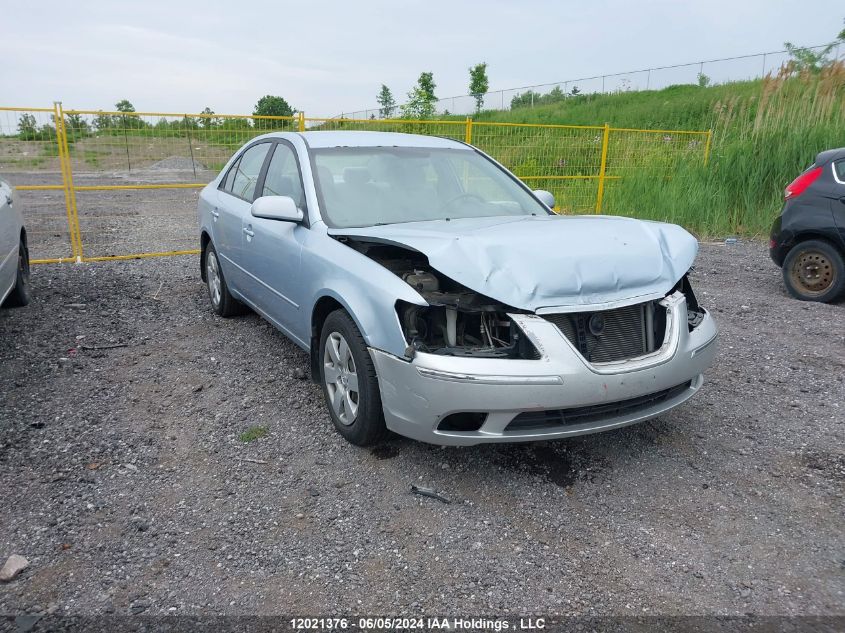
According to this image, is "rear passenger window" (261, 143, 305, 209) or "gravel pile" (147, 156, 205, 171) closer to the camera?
"rear passenger window" (261, 143, 305, 209)

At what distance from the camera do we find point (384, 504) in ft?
9.77

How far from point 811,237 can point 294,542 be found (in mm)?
6369

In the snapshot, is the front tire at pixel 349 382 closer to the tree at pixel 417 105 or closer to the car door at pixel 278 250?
the car door at pixel 278 250

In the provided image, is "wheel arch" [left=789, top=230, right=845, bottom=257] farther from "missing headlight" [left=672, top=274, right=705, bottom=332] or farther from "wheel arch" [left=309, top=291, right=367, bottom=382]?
"wheel arch" [left=309, top=291, right=367, bottom=382]

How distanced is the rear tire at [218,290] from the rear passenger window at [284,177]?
1.27 m

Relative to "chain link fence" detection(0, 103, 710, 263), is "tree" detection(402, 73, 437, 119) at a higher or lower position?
Result: higher

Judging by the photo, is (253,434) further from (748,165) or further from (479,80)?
(479,80)

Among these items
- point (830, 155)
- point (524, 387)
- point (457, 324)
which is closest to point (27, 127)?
point (457, 324)

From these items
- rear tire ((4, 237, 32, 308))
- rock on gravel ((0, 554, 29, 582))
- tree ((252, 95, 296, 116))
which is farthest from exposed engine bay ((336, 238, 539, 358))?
tree ((252, 95, 296, 116))

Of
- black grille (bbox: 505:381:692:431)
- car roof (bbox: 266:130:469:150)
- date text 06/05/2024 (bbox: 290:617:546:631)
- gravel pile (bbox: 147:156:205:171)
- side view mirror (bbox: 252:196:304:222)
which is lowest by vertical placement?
date text 06/05/2024 (bbox: 290:617:546:631)

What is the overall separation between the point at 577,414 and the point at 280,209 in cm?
208

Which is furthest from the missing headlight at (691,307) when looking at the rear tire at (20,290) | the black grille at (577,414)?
the rear tire at (20,290)

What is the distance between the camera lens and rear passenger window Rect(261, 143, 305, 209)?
13.6 ft

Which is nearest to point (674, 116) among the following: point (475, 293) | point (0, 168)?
point (0, 168)
